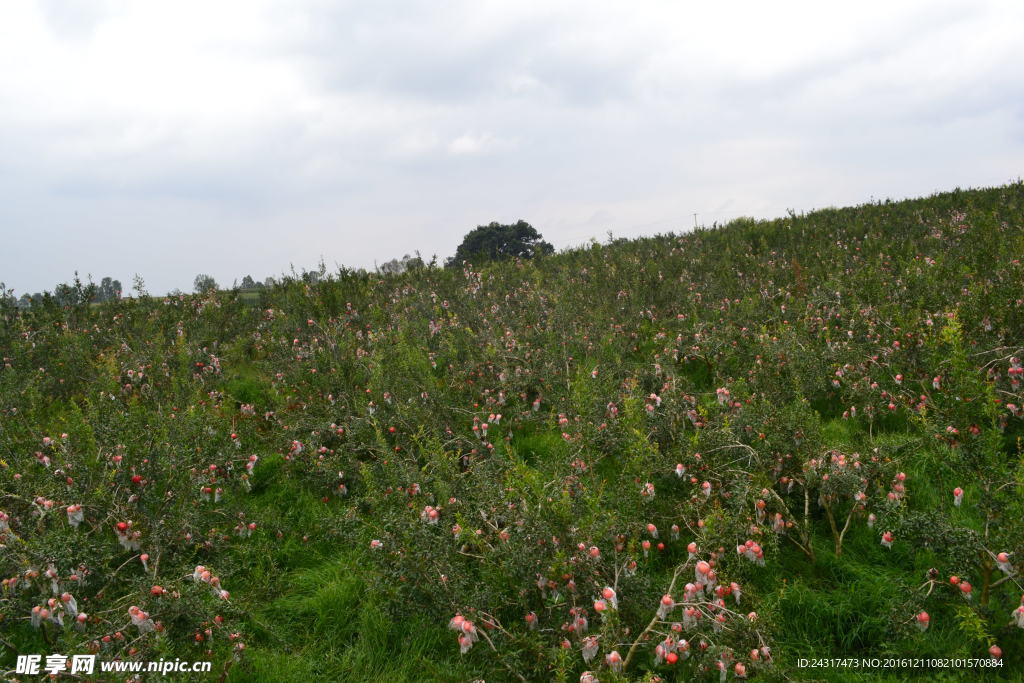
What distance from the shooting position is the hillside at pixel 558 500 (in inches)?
99.7

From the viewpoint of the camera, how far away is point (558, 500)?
2.62 m

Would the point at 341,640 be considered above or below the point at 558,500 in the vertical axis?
below

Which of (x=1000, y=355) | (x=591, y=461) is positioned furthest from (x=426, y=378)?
(x=1000, y=355)

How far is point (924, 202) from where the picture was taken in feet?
39.6

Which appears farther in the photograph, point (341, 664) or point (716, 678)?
point (341, 664)

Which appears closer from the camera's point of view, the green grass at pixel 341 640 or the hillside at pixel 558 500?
the hillside at pixel 558 500

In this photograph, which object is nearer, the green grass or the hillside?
the hillside

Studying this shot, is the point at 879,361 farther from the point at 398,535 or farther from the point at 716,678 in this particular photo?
the point at 398,535

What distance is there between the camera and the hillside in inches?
99.7

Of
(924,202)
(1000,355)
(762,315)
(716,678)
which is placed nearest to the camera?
(716,678)

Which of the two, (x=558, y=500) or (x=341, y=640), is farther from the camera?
(x=341, y=640)

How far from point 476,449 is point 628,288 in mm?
4511

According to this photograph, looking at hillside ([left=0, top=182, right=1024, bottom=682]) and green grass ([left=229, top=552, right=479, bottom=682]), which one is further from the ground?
hillside ([left=0, top=182, right=1024, bottom=682])

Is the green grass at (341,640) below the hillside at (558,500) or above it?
below
